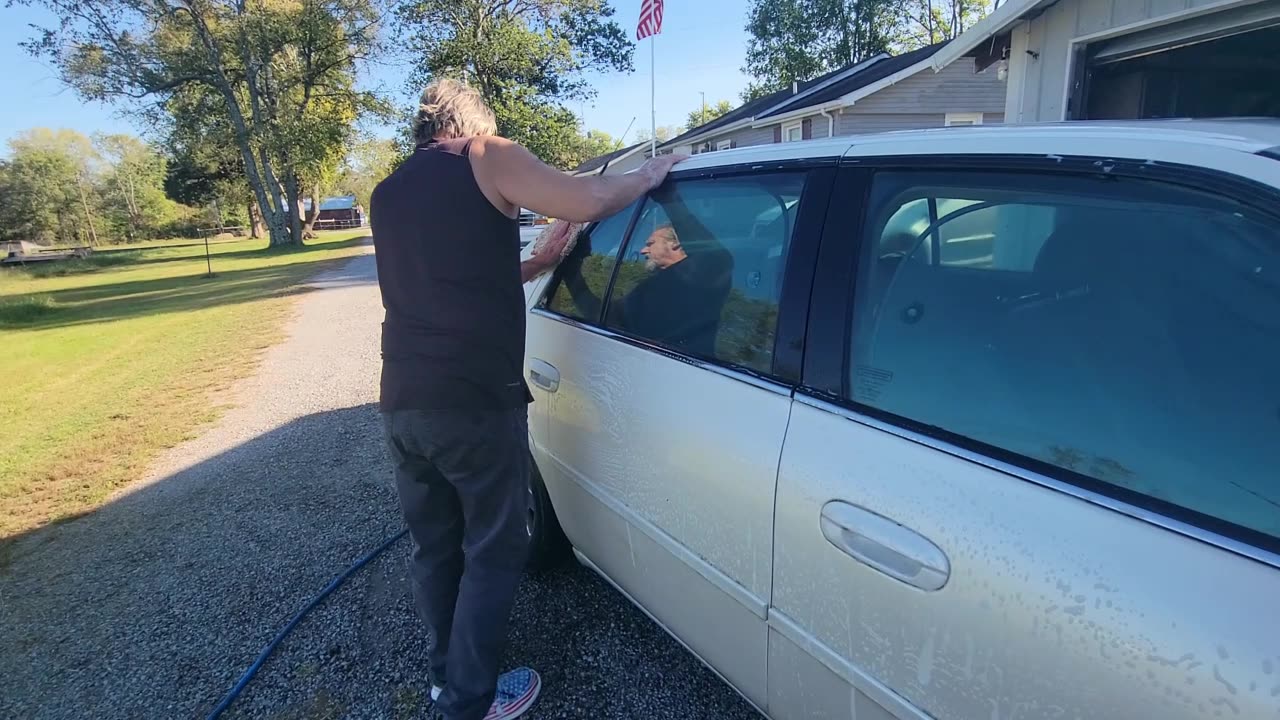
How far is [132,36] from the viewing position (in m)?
26.5

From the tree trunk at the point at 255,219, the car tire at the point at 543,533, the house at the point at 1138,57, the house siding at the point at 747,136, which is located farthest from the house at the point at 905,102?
A: the tree trunk at the point at 255,219

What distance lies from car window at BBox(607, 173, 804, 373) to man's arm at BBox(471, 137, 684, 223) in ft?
0.87

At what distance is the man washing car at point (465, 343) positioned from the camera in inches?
75.8

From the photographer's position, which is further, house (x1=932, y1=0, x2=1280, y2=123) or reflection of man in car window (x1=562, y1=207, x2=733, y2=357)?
house (x1=932, y1=0, x2=1280, y2=123)

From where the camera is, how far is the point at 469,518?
2.10m

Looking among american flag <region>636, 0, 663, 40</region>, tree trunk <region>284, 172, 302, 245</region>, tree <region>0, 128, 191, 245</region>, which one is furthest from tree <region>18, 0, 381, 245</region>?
tree <region>0, 128, 191, 245</region>

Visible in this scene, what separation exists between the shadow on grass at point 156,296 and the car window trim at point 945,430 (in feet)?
51.1

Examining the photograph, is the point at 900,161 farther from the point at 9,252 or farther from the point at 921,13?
the point at 9,252

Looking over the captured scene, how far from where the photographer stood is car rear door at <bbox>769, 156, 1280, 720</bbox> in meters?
1.00

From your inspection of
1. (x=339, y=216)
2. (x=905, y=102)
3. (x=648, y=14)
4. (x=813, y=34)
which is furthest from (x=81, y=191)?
(x=648, y=14)

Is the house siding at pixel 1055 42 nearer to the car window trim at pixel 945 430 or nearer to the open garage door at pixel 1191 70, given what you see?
the open garage door at pixel 1191 70

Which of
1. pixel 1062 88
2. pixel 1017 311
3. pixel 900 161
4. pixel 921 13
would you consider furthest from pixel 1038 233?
pixel 921 13

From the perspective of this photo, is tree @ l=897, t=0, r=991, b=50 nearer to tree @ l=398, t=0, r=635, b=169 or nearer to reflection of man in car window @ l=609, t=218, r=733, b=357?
tree @ l=398, t=0, r=635, b=169

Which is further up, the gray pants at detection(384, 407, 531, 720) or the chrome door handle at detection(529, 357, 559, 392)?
the chrome door handle at detection(529, 357, 559, 392)
